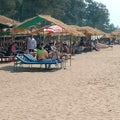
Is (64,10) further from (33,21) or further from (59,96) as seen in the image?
(59,96)

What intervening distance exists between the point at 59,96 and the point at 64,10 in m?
72.9

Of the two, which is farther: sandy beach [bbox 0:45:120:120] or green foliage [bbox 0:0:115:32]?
green foliage [bbox 0:0:115:32]

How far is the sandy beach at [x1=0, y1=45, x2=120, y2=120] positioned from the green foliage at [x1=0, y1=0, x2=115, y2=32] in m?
42.5

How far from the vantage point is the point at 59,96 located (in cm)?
984

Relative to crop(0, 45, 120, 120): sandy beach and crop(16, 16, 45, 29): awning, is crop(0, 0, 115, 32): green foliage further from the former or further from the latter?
crop(0, 45, 120, 120): sandy beach

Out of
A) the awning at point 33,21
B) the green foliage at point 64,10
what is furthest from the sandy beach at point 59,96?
the green foliage at point 64,10

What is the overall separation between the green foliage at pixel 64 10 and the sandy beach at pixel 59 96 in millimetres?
42511

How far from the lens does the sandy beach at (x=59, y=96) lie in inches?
303

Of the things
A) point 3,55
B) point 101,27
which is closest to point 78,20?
point 101,27

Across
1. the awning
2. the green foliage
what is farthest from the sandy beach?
the green foliage

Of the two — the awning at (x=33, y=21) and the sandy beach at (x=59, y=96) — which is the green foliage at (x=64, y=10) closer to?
the awning at (x=33, y=21)

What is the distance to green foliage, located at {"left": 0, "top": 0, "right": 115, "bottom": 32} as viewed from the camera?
59650mm

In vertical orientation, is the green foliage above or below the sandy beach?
above

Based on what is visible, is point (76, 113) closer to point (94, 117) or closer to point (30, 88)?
point (94, 117)
